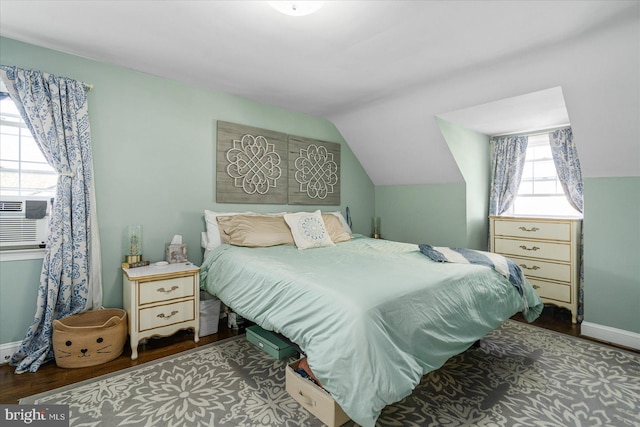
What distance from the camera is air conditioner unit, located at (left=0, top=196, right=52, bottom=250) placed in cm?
235

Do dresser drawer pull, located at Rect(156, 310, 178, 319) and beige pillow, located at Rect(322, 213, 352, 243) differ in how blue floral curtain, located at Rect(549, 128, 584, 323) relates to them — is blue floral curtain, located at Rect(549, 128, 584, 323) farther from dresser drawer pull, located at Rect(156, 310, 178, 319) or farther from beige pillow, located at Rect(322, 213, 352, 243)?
dresser drawer pull, located at Rect(156, 310, 178, 319)

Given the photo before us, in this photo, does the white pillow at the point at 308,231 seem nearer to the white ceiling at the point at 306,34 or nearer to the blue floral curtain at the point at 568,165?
the white ceiling at the point at 306,34

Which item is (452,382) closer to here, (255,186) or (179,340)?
(179,340)

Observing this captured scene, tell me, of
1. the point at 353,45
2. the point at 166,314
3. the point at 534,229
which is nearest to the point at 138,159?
the point at 166,314

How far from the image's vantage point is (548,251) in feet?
11.2

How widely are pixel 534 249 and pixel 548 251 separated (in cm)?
13

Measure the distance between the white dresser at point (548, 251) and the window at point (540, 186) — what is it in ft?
1.91

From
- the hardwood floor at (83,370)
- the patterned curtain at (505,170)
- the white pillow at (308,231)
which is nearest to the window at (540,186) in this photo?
the patterned curtain at (505,170)

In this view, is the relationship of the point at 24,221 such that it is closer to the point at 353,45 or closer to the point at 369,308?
the point at 369,308

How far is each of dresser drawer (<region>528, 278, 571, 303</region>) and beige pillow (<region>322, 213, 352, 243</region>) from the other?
2.12m

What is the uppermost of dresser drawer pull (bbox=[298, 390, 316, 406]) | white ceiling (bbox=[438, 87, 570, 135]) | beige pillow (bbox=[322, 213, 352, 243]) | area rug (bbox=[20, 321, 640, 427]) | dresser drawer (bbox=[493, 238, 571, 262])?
white ceiling (bbox=[438, 87, 570, 135])

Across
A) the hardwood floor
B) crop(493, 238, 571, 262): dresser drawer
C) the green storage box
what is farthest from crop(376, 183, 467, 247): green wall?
the green storage box

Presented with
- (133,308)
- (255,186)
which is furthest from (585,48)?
(133,308)

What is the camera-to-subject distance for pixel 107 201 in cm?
275
